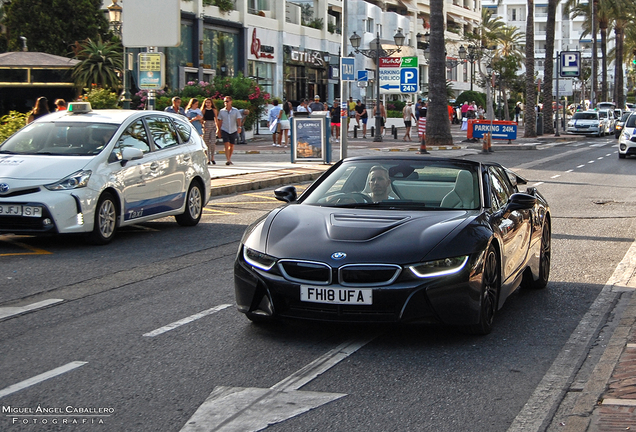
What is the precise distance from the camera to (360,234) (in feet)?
19.8

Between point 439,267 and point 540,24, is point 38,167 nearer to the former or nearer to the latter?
point 439,267

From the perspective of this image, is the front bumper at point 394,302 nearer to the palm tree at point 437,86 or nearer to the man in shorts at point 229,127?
the man in shorts at point 229,127

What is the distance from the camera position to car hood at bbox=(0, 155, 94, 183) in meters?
10.6

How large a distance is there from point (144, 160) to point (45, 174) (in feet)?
5.22

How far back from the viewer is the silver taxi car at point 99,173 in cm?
1045

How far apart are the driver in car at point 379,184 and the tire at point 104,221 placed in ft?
15.7

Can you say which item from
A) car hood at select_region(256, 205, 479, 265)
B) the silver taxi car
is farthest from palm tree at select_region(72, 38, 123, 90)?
car hood at select_region(256, 205, 479, 265)

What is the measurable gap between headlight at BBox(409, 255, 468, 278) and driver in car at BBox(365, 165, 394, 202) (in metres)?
1.31

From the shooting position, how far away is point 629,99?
15100cm

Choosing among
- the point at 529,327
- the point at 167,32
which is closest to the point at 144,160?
the point at 529,327

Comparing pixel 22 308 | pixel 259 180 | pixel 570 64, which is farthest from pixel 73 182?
pixel 570 64

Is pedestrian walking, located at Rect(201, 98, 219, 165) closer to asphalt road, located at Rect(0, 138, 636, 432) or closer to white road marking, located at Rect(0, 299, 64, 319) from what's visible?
asphalt road, located at Rect(0, 138, 636, 432)

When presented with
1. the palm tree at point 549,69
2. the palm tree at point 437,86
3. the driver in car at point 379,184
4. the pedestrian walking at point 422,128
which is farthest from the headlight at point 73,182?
the palm tree at point 549,69

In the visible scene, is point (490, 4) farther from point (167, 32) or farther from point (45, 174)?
point (45, 174)
